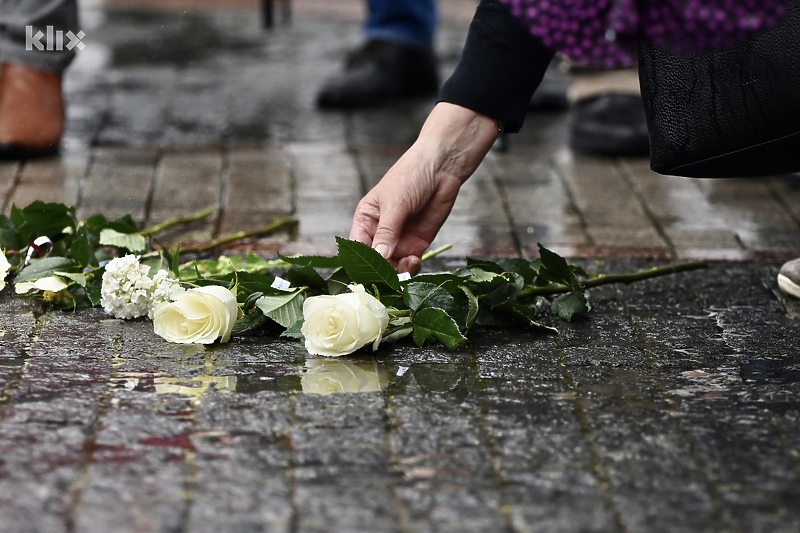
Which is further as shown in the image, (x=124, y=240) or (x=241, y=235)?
(x=241, y=235)

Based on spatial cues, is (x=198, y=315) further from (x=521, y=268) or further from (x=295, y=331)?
(x=521, y=268)

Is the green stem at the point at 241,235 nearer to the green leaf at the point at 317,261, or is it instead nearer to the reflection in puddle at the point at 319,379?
the green leaf at the point at 317,261

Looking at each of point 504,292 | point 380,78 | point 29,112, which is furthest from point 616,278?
point 380,78

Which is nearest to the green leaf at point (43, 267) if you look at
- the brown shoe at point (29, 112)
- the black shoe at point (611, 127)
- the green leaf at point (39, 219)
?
the green leaf at point (39, 219)

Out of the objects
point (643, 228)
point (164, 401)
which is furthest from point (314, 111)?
point (164, 401)

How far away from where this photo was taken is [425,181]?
2.51 m

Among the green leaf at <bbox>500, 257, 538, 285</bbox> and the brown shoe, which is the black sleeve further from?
the brown shoe

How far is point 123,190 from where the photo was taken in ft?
11.6

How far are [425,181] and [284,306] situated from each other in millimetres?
412

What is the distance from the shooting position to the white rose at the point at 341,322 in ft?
7.16

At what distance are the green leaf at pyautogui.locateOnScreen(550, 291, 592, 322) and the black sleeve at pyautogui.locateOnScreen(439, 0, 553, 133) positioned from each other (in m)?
0.40

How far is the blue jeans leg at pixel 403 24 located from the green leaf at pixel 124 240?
2.51 meters

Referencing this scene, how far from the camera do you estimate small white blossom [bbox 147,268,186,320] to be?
7.79 ft

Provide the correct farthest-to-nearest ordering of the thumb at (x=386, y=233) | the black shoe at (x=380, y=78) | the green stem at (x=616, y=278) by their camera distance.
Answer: the black shoe at (x=380, y=78) < the green stem at (x=616, y=278) < the thumb at (x=386, y=233)
